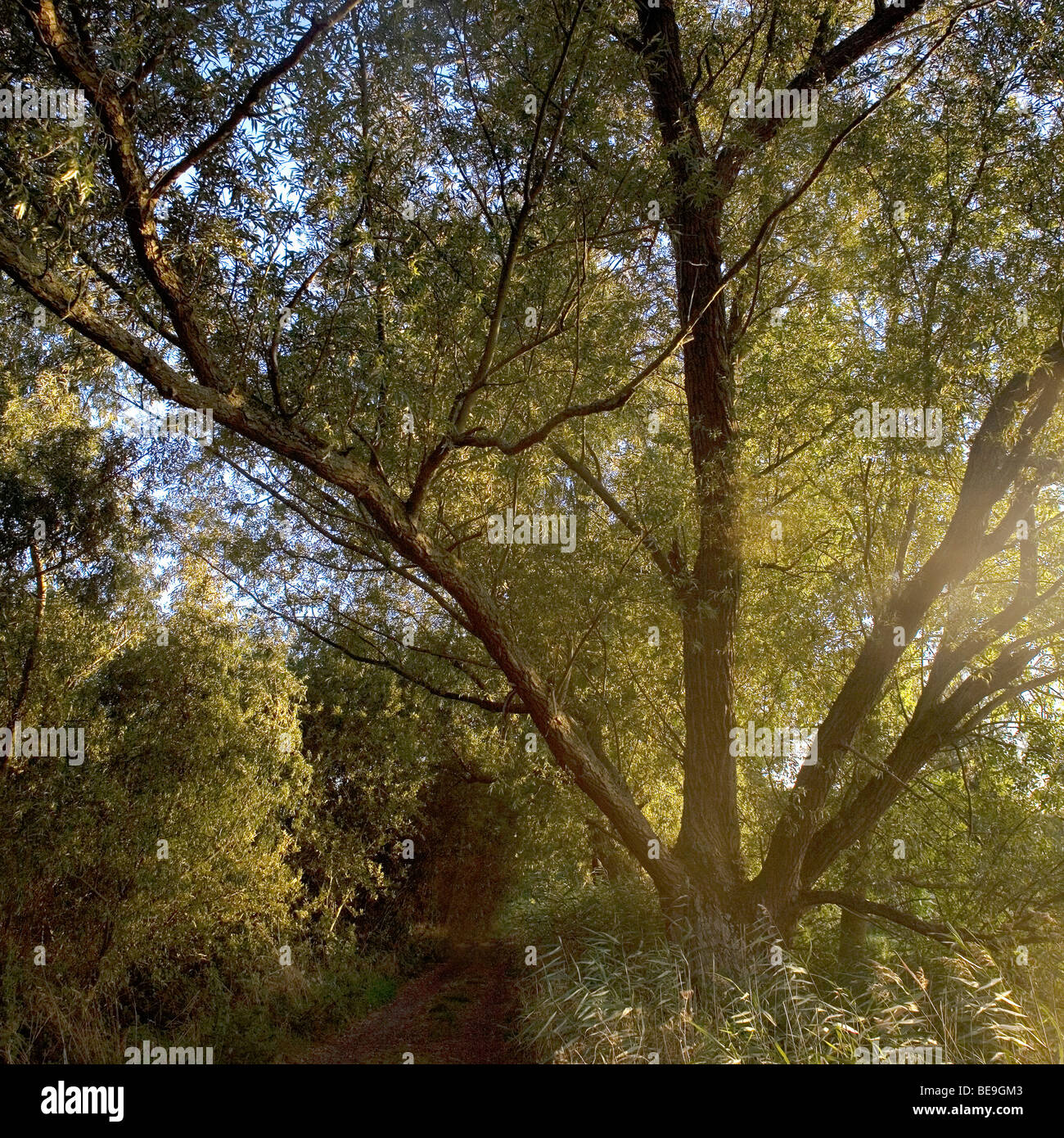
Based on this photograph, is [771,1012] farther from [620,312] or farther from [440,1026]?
[620,312]

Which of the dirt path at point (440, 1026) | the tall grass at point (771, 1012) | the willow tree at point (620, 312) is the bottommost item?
the dirt path at point (440, 1026)

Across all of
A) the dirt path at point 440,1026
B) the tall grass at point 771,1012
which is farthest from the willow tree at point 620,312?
the dirt path at point 440,1026

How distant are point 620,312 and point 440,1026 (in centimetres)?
826

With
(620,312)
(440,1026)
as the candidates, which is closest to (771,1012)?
(440,1026)

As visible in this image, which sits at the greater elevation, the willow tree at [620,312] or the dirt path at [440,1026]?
the willow tree at [620,312]

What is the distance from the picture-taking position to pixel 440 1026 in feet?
31.2

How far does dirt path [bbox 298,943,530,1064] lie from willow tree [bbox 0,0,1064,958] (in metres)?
2.61

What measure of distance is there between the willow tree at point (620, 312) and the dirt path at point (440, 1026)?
8.57ft

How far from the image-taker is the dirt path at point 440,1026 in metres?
8.27

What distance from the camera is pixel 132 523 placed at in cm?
860

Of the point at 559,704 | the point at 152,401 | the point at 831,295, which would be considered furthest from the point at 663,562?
the point at 152,401

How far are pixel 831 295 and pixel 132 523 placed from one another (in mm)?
8438

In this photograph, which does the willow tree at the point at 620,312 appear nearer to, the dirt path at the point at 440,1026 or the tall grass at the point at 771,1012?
the tall grass at the point at 771,1012

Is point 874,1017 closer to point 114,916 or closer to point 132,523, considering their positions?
point 114,916
